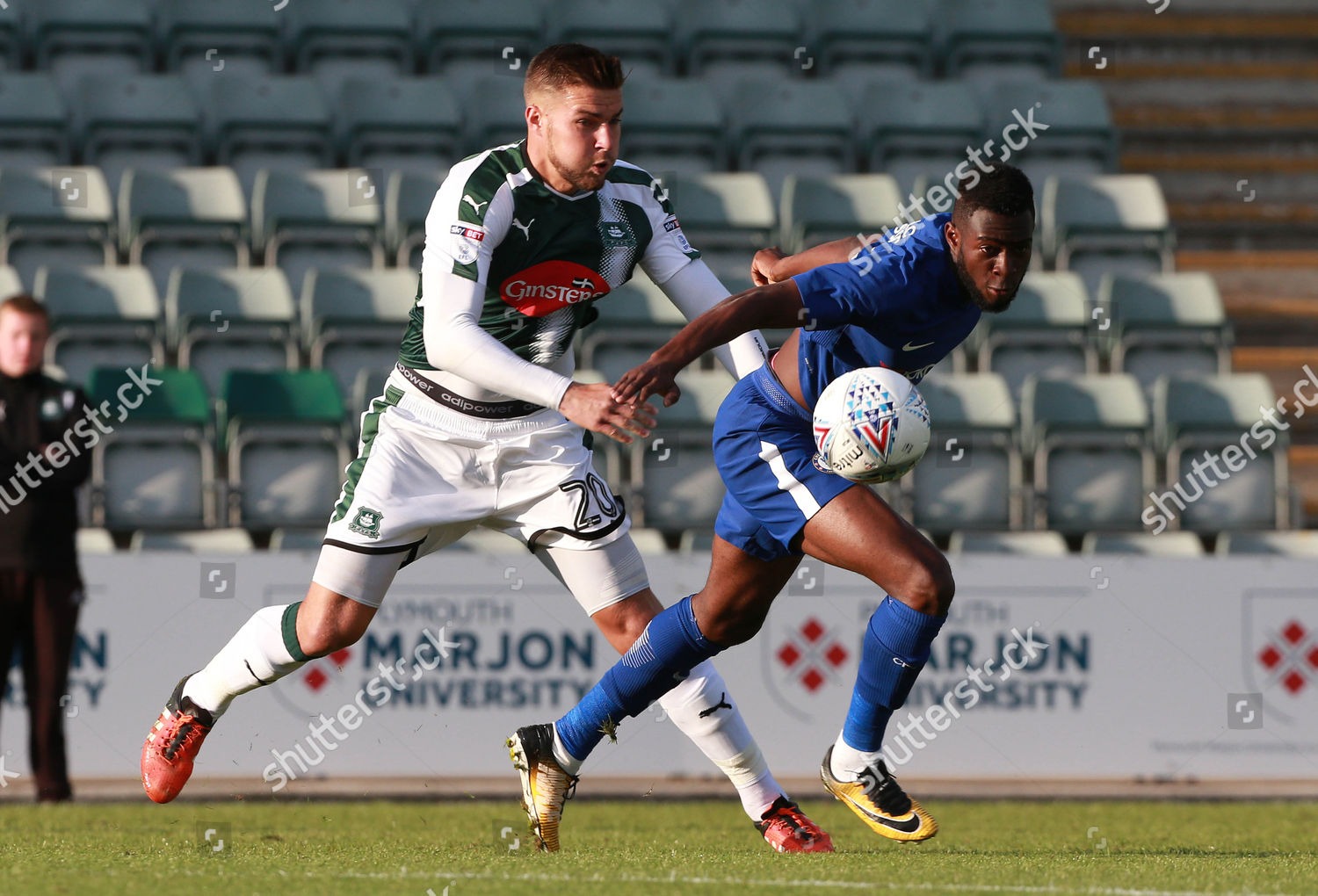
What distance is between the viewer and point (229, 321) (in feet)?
33.6

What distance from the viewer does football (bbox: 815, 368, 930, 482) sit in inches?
189

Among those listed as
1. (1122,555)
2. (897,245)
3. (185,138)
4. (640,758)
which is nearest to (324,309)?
(185,138)

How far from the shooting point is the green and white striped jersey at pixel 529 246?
4.99 m

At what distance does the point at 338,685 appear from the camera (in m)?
8.47

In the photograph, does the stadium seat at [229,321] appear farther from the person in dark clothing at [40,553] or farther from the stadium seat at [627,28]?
the stadium seat at [627,28]

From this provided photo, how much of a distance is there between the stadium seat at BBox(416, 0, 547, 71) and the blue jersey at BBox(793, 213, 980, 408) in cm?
939

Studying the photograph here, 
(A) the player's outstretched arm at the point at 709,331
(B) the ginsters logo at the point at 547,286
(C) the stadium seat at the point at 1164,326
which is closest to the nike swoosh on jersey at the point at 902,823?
(A) the player's outstretched arm at the point at 709,331

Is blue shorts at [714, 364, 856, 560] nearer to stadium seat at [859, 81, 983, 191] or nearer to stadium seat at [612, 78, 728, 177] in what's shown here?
stadium seat at [612, 78, 728, 177]

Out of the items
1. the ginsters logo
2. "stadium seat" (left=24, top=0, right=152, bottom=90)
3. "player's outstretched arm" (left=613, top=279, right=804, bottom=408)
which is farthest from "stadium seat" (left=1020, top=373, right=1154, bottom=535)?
"stadium seat" (left=24, top=0, right=152, bottom=90)

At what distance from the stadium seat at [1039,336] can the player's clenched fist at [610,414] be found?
6.97 m

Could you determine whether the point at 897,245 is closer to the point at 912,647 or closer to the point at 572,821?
the point at 912,647

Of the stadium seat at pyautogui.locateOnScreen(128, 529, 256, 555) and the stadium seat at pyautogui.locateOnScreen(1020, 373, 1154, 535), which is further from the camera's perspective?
the stadium seat at pyautogui.locateOnScreen(1020, 373, 1154, 535)

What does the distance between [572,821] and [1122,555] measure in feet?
11.3

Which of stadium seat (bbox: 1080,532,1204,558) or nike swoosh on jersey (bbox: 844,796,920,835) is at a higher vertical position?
stadium seat (bbox: 1080,532,1204,558)
